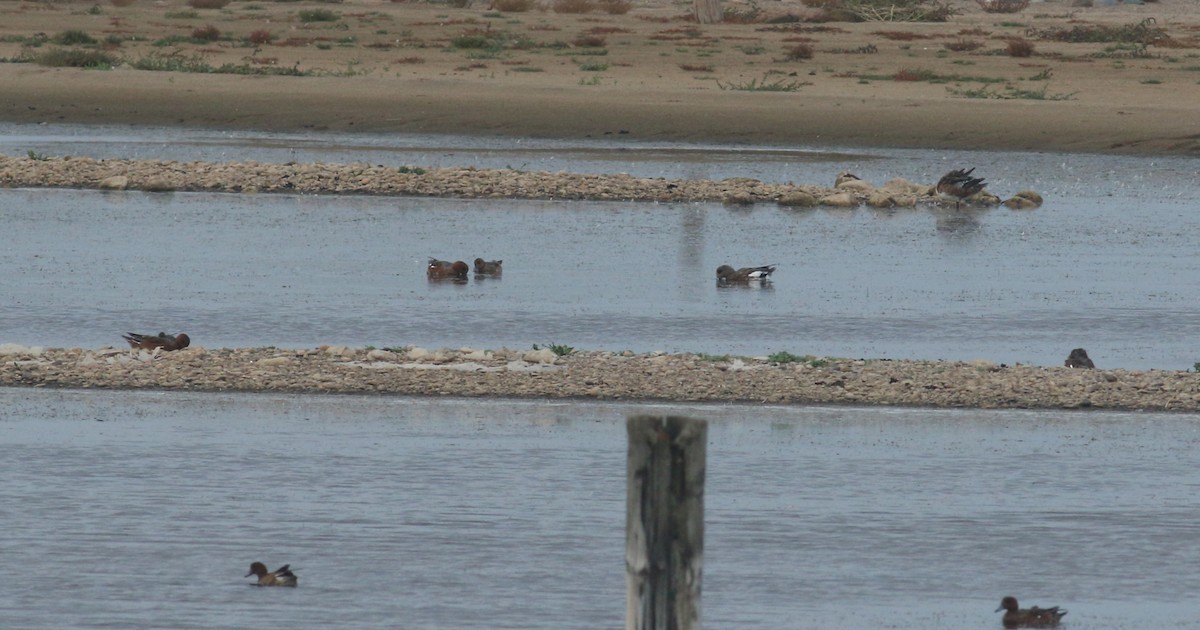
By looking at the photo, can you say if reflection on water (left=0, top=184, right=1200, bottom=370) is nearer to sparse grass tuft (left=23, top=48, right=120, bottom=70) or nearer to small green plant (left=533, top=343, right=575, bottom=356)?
small green plant (left=533, top=343, right=575, bottom=356)

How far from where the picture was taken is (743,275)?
60.8 ft

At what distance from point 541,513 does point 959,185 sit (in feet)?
53.7

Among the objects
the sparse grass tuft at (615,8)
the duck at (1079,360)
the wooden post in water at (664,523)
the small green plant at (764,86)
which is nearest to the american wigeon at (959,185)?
the small green plant at (764,86)

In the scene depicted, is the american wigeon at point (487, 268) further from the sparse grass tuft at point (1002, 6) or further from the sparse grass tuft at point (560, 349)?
the sparse grass tuft at point (1002, 6)

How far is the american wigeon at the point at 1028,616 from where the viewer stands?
26.3 ft

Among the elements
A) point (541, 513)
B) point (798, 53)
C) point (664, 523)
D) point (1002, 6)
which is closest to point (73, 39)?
point (798, 53)

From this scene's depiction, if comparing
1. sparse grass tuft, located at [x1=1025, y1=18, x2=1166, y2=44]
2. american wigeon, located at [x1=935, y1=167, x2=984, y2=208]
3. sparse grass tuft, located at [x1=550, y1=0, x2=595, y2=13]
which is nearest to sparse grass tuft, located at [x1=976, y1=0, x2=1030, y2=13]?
sparse grass tuft, located at [x1=550, y1=0, x2=595, y2=13]

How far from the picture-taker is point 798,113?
3328 cm

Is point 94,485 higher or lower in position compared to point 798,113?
lower

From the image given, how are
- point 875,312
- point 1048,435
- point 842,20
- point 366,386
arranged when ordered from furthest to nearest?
point 842,20, point 875,312, point 366,386, point 1048,435

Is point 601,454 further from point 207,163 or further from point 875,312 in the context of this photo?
point 207,163

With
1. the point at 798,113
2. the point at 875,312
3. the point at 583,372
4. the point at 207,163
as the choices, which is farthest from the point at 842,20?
the point at 583,372

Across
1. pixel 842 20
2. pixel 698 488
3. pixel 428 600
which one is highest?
pixel 842 20

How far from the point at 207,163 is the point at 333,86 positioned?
8171mm
